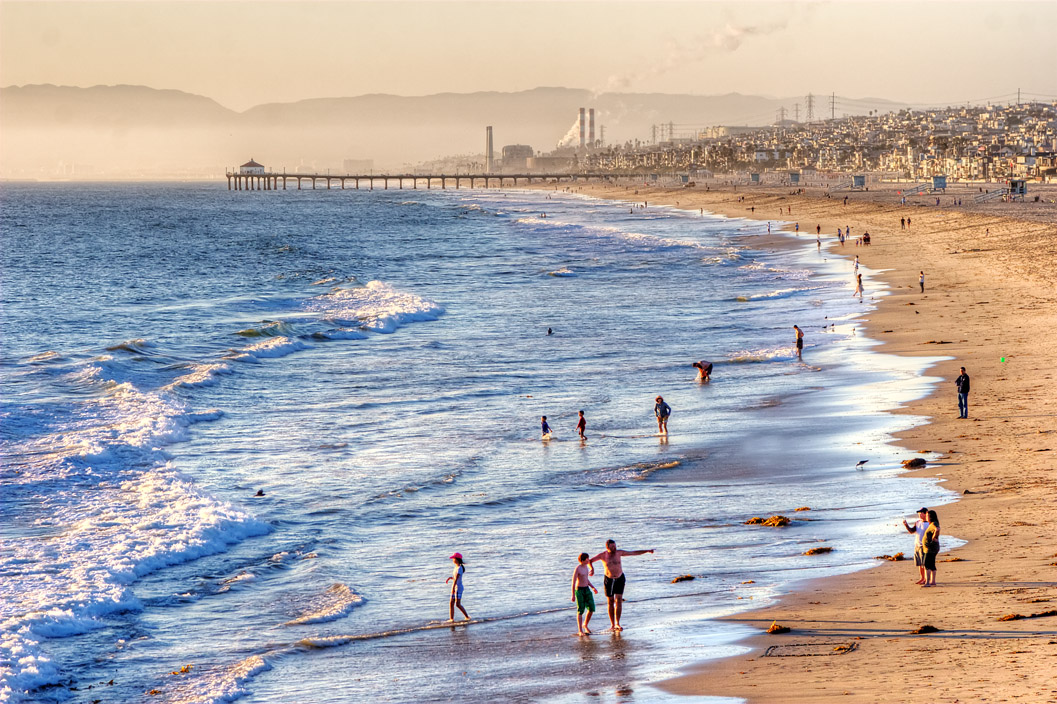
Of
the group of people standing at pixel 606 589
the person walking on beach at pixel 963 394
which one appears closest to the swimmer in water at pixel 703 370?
the person walking on beach at pixel 963 394

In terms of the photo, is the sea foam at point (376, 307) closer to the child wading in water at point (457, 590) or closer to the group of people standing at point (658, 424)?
the group of people standing at point (658, 424)

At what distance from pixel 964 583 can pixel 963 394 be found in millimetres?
11253

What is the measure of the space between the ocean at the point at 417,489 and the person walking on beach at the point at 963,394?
49.0 inches

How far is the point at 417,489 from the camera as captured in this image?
22.5 m

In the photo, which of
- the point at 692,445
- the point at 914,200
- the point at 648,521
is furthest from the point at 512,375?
the point at 914,200

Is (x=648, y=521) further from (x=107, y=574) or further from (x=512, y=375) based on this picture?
(x=512, y=375)

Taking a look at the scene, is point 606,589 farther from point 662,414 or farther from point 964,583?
point 662,414

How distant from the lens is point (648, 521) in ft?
64.6

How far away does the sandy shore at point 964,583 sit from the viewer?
11.6 meters

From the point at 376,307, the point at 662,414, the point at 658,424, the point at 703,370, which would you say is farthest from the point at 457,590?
the point at 376,307

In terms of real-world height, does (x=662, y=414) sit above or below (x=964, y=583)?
above

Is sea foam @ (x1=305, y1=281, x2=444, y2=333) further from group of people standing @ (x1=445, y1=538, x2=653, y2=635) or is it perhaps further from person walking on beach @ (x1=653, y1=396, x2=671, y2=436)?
group of people standing @ (x1=445, y1=538, x2=653, y2=635)

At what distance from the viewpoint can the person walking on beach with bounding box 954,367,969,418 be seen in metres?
24.8

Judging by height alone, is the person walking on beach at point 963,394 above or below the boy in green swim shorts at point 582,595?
above
